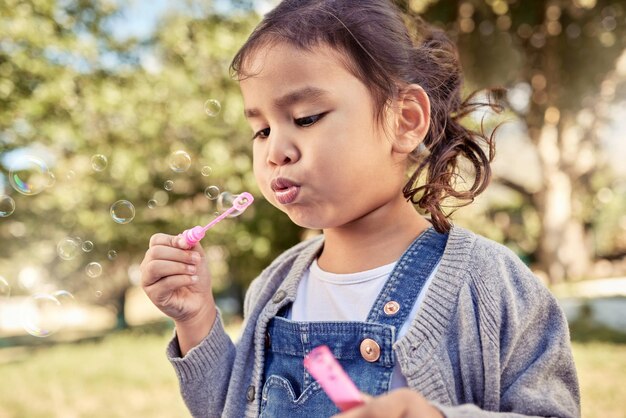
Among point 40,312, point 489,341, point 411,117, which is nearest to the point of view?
point 489,341

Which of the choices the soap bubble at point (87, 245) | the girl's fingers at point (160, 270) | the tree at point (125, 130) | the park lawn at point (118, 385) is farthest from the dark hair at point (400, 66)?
the tree at point (125, 130)

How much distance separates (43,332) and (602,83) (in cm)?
771

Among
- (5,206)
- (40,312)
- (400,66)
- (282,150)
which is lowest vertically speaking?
(40,312)

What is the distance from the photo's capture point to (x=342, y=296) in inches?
49.9

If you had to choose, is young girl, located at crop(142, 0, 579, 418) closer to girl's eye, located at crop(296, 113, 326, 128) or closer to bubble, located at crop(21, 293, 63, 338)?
girl's eye, located at crop(296, 113, 326, 128)

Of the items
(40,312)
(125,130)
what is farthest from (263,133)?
(125,130)

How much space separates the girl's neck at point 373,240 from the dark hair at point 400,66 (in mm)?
49

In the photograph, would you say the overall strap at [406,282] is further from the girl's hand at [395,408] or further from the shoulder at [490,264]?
the girl's hand at [395,408]

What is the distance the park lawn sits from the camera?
3885 mm

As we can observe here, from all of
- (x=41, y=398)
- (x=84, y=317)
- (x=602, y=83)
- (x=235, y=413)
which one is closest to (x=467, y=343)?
(x=235, y=413)

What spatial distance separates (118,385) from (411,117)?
403 cm

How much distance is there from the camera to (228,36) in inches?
283

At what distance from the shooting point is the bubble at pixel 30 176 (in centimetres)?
229

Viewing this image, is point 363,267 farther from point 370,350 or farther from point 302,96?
point 302,96
